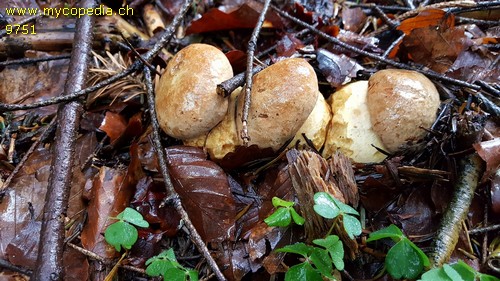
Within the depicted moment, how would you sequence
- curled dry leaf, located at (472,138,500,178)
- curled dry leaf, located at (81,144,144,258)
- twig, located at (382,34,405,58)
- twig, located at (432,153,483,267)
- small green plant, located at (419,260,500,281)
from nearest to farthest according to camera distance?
small green plant, located at (419,260,500,281), twig, located at (432,153,483,267), curled dry leaf, located at (472,138,500,178), curled dry leaf, located at (81,144,144,258), twig, located at (382,34,405,58)

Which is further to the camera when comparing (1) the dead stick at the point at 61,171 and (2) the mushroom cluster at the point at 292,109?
(2) the mushroom cluster at the point at 292,109

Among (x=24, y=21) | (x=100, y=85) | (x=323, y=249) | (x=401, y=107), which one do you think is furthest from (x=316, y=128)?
(x=24, y=21)

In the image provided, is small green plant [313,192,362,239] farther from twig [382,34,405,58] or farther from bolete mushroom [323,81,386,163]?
twig [382,34,405,58]

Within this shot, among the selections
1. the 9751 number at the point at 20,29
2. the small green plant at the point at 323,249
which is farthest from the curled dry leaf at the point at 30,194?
the small green plant at the point at 323,249

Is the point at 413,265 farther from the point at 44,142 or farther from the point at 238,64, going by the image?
the point at 44,142

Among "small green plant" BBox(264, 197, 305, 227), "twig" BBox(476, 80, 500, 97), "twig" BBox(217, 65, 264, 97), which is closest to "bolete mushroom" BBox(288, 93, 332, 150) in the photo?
"twig" BBox(217, 65, 264, 97)

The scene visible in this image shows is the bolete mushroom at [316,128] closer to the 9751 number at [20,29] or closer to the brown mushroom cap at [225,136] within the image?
the brown mushroom cap at [225,136]
